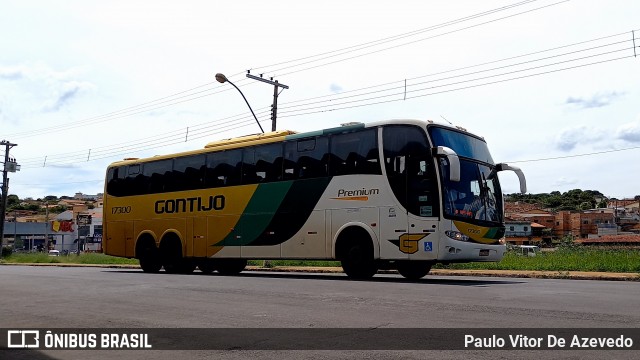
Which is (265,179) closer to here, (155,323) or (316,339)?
(155,323)

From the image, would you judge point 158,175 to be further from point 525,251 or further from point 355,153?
point 525,251

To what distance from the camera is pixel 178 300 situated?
10.4 meters

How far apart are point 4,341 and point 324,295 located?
16.9 feet

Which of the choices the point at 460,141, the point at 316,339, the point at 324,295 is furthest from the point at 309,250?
the point at 316,339

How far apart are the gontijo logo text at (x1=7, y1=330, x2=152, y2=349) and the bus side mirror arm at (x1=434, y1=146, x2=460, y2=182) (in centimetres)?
779

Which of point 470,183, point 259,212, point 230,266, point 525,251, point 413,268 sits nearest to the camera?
point 470,183

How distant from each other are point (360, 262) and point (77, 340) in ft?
29.5

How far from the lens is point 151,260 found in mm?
21062

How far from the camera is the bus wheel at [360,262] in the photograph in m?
15.0

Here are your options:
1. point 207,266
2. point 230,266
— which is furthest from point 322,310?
point 207,266

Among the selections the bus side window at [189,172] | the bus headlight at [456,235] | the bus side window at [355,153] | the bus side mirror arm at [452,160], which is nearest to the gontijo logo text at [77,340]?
the bus side mirror arm at [452,160]

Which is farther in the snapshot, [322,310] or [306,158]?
[306,158]

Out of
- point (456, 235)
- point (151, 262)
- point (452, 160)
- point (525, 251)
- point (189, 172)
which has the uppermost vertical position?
point (189, 172)

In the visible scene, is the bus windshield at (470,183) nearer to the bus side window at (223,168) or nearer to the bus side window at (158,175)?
the bus side window at (223,168)
